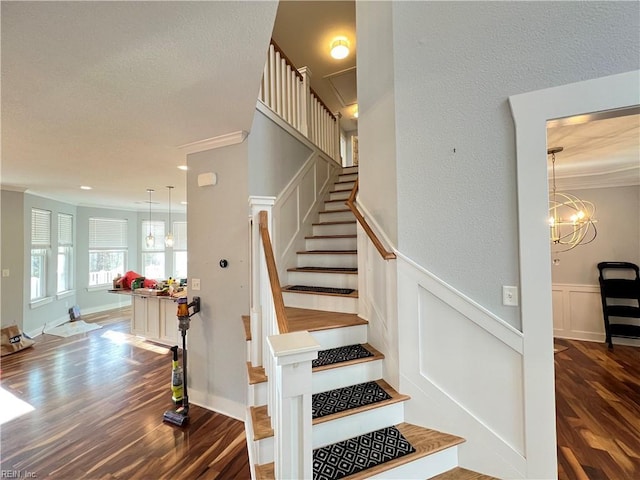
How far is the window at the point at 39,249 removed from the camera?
5.14m

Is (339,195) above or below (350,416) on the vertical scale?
above

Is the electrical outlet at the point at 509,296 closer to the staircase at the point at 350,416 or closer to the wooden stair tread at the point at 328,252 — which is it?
the staircase at the point at 350,416

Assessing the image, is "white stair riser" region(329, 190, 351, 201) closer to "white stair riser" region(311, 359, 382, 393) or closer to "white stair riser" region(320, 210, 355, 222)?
"white stair riser" region(320, 210, 355, 222)

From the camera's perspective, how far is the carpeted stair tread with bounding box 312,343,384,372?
1.79 m

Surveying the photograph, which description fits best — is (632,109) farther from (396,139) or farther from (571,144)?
(571,144)

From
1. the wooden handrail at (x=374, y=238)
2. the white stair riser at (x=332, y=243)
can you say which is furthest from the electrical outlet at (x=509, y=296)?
the white stair riser at (x=332, y=243)

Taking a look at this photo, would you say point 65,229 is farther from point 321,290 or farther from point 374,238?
point 374,238

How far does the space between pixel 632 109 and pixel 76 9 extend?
2.66 meters

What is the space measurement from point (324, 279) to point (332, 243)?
1.72ft

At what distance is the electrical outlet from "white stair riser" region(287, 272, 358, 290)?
4.03ft

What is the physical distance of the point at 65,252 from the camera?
241 inches

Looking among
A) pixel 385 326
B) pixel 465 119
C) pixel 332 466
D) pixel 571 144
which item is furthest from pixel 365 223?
pixel 571 144

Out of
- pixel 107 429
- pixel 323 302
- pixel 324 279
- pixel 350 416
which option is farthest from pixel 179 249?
pixel 350 416

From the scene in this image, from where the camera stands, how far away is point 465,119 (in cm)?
170
